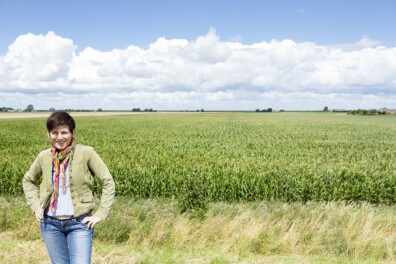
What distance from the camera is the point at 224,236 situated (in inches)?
304

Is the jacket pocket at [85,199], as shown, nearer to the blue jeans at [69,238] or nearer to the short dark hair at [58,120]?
the blue jeans at [69,238]

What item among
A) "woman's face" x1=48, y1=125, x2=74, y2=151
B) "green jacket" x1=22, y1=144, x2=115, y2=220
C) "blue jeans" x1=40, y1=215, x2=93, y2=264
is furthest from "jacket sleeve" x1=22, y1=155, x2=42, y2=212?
"woman's face" x1=48, y1=125, x2=74, y2=151

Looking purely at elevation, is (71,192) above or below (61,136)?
below

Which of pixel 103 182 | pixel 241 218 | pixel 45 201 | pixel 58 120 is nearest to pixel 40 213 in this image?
pixel 45 201

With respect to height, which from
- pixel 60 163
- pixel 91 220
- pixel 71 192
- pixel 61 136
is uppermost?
pixel 61 136

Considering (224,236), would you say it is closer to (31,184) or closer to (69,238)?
(69,238)

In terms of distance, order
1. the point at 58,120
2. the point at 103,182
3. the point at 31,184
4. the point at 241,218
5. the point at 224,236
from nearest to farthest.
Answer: the point at 58,120, the point at 103,182, the point at 31,184, the point at 224,236, the point at 241,218

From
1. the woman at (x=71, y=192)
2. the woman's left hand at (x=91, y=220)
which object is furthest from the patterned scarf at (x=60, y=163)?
the woman's left hand at (x=91, y=220)

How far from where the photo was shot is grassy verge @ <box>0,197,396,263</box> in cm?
658

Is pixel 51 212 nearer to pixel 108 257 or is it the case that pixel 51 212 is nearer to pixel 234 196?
pixel 108 257

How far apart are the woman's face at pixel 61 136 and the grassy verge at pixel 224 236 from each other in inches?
118

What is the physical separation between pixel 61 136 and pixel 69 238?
1110mm

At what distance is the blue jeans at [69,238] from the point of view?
397cm

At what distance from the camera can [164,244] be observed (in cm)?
744
